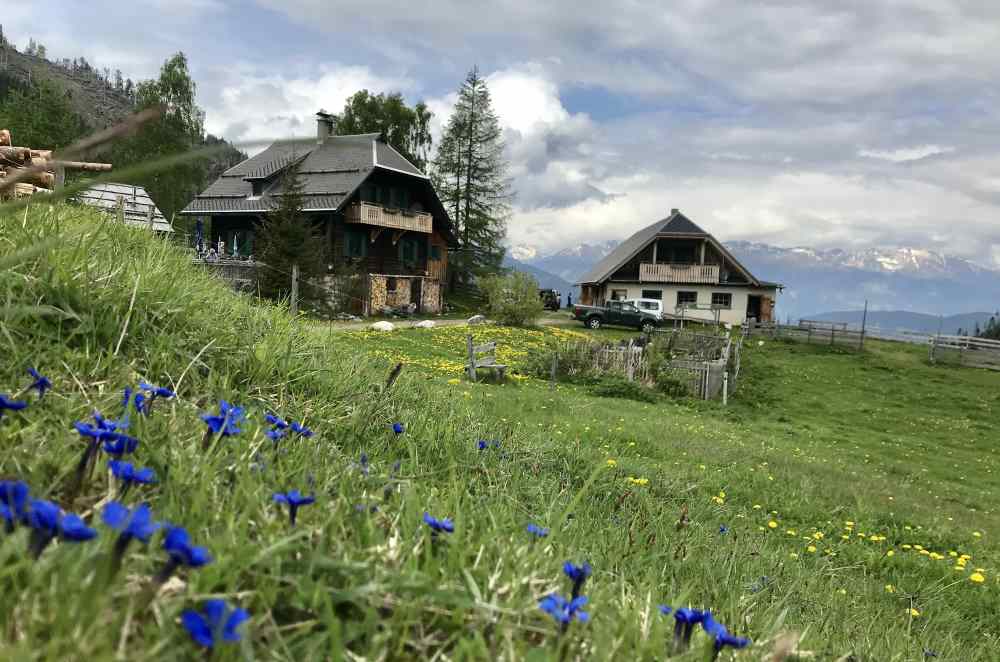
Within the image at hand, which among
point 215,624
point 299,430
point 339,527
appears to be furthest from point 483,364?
point 215,624

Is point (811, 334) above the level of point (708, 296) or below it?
below

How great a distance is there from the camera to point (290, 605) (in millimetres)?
1243

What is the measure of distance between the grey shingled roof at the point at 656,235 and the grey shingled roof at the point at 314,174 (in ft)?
59.7

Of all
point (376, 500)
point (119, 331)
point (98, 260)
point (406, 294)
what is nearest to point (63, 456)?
point (376, 500)

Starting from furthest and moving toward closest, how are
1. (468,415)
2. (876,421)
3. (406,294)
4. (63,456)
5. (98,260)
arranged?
(406,294) → (876,421) → (468,415) → (98,260) → (63,456)

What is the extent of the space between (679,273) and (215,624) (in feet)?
169

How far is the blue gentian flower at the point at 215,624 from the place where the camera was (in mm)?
872

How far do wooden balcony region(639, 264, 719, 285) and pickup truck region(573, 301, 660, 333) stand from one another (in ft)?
25.5

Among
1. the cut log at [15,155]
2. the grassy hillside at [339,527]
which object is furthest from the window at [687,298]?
the cut log at [15,155]

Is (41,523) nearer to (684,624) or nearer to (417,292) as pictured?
(684,624)

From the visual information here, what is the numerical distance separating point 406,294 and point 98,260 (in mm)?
40008

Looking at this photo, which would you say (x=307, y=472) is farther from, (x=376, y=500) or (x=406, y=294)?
(x=406, y=294)

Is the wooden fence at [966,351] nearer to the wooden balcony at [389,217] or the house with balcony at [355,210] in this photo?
the house with balcony at [355,210]

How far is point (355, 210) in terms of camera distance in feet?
128
